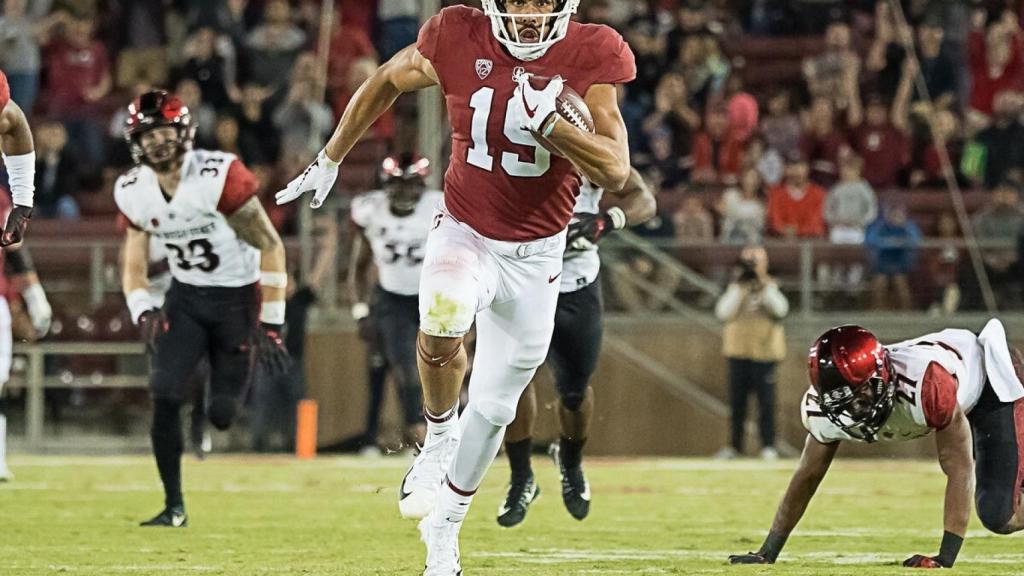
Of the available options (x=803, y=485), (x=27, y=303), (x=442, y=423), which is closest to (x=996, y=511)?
(x=803, y=485)

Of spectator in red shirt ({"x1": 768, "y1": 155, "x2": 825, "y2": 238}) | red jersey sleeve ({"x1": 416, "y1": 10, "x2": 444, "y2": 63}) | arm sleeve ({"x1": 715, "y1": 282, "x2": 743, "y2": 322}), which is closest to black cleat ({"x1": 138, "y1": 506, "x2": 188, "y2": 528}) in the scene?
red jersey sleeve ({"x1": 416, "y1": 10, "x2": 444, "y2": 63})

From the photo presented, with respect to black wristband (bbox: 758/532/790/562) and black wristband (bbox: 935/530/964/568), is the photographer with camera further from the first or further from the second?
black wristband (bbox: 935/530/964/568)

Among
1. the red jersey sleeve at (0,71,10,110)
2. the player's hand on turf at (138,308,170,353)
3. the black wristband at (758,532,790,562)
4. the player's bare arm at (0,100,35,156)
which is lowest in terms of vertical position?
the black wristband at (758,532,790,562)

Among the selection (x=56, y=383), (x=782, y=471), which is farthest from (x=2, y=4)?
(x=782, y=471)

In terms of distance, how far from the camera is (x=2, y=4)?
16375mm

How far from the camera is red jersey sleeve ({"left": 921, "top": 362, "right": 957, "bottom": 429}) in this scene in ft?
20.2

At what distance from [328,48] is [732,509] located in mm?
7734

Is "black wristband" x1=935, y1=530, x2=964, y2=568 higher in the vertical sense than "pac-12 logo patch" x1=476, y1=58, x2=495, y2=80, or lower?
lower

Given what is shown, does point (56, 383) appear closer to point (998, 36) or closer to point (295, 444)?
point (295, 444)

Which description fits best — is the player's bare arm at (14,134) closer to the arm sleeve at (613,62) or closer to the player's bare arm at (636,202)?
the arm sleeve at (613,62)

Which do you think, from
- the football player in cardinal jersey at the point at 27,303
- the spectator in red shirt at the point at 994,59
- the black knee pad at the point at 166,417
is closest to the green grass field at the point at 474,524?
the black knee pad at the point at 166,417

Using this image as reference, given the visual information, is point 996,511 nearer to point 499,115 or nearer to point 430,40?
point 499,115

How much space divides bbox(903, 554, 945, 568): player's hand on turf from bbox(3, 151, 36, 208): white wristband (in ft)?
11.5

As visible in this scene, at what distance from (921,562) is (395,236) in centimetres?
560
